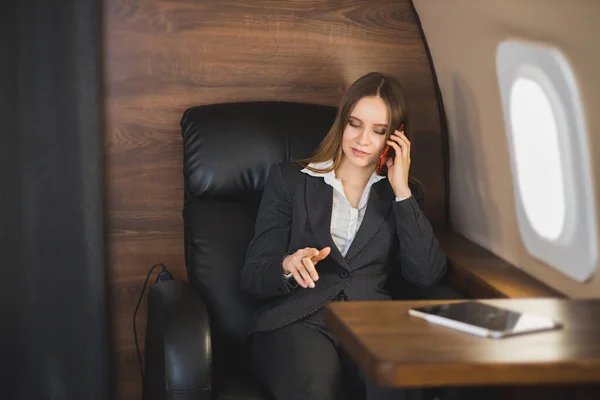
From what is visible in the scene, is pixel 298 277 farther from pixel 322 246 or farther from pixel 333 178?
pixel 333 178

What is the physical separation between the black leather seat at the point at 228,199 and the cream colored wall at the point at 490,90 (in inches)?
9.1

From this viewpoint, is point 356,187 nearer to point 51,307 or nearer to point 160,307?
point 160,307

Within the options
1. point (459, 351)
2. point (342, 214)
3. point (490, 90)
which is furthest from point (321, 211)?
point (459, 351)

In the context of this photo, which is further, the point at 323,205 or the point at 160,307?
the point at 323,205

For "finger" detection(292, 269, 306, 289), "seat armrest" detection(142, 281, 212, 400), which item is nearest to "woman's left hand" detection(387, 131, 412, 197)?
"finger" detection(292, 269, 306, 289)

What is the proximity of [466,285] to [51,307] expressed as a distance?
1.16 metres

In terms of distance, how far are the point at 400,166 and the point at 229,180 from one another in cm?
47

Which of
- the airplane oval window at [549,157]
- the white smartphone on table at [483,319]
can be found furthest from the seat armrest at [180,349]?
the airplane oval window at [549,157]

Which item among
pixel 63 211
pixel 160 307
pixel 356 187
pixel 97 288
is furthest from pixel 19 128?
pixel 356 187

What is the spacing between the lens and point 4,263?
250 cm

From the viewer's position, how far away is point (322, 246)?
224cm

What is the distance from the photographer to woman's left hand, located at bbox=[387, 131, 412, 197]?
224 cm

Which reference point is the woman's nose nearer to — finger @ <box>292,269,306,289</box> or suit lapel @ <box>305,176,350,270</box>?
suit lapel @ <box>305,176,350,270</box>

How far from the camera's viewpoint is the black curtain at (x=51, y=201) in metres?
2.49
